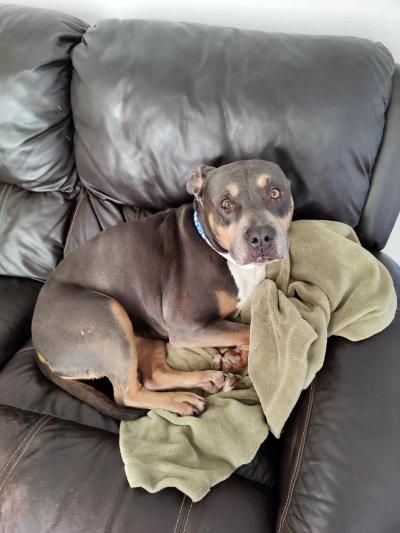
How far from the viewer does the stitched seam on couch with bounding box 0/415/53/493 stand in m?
1.61

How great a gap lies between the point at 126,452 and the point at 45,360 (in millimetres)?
665

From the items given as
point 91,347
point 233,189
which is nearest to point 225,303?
point 233,189

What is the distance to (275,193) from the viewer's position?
6.00 ft

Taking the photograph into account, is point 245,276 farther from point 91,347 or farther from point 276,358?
point 91,347

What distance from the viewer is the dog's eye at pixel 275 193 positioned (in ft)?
5.99

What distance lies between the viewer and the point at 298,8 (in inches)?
86.7

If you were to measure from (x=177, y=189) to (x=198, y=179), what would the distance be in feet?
0.79

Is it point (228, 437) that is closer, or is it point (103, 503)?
point (103, 503)

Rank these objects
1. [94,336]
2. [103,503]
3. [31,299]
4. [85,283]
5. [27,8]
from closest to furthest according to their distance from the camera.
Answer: [103,503] → [94,336] → [85,283] → [27,8] → [31,299]

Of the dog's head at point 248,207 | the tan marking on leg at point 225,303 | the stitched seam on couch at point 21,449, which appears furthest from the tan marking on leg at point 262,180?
the stitched seam on couch at point 21,449

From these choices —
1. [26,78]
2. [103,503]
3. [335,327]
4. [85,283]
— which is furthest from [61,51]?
[103,503]

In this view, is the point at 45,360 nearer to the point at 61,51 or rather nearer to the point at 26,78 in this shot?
the point at 26,78

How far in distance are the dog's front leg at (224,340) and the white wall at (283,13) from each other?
1558mm

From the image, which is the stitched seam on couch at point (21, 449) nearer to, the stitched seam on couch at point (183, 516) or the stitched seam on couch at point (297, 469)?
the stitched seam on couch at point (183, 516)
